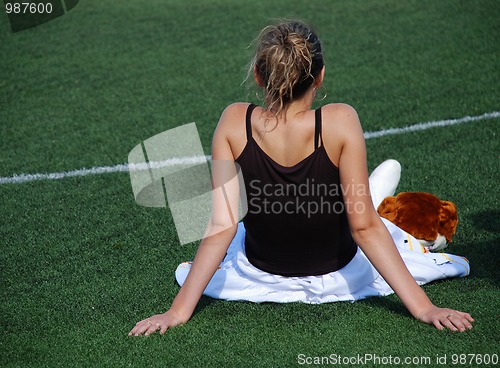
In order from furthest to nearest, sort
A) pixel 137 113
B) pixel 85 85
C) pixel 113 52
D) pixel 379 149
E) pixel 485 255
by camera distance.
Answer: pixel 113 52 < pixel 85 85 < pixel 137 113 < pixel 379 149 < pixel 485 255

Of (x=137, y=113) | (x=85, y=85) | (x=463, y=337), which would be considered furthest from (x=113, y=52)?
(x=463, y=337)

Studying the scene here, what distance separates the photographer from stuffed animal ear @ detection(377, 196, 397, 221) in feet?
14.2

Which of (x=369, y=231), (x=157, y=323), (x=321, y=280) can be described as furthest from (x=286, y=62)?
(x=157, y=323)

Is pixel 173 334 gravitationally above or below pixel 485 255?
above

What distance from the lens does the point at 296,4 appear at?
31.6ft

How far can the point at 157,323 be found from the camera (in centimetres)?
340

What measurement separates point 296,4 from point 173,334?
6.93 m

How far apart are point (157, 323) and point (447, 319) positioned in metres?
1.22

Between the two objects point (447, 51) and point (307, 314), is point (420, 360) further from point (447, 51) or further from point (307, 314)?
point (447, 51)

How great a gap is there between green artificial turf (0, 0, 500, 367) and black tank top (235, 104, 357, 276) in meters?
0.22

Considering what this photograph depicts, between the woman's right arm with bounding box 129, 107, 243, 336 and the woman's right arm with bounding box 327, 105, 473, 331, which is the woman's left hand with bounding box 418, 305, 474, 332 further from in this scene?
the woman's right arm with bounding box 129, 107, 243, 336

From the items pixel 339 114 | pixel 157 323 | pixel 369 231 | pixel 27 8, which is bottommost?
pixel 157 323

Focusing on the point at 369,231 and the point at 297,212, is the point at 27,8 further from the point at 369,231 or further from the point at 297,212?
the point at 369,231

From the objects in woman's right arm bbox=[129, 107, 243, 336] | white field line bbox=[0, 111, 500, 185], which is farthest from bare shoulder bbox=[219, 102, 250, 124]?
white field line bbox=[0, 111, 500, 185]
